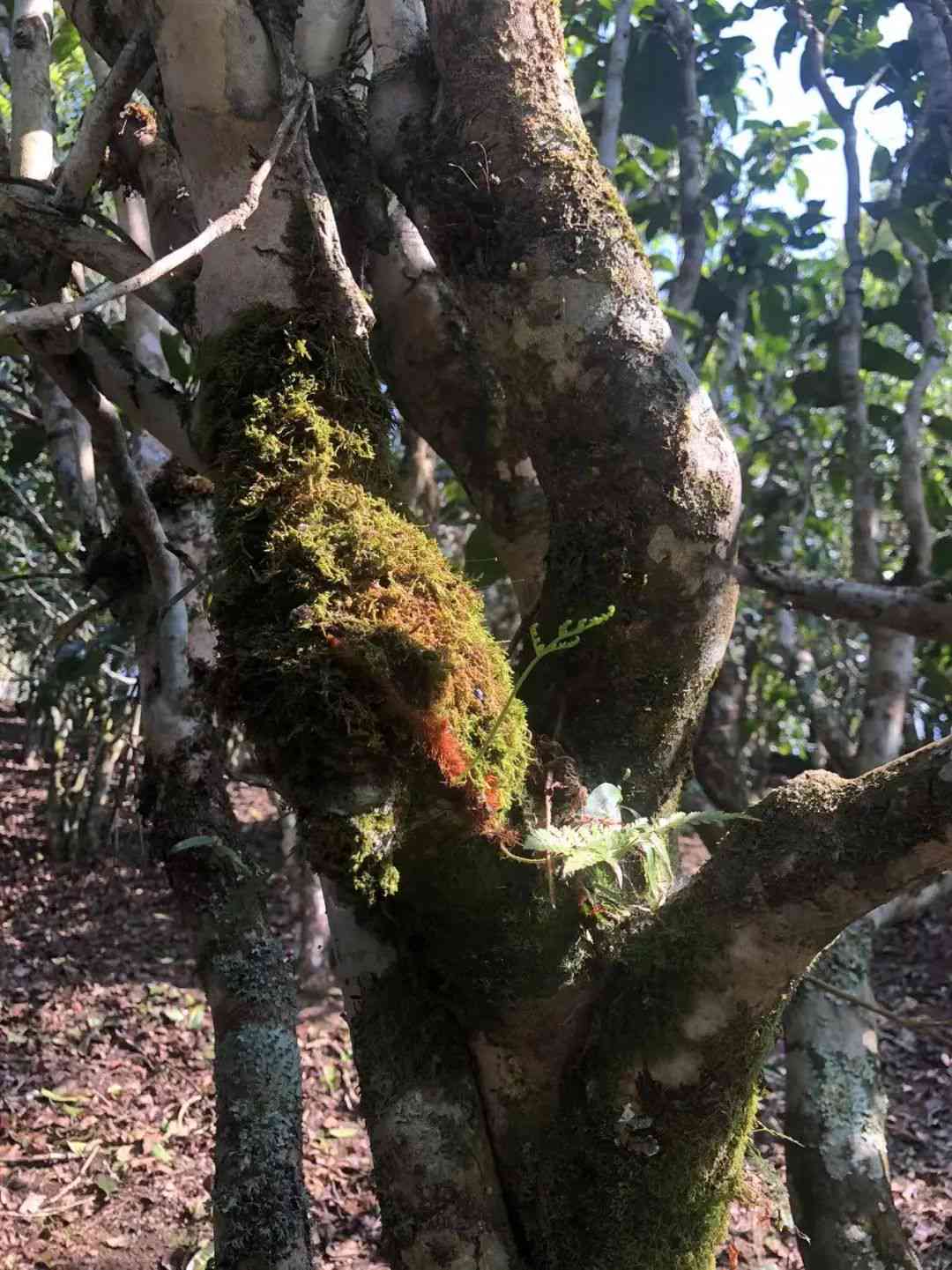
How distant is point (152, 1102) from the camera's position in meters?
4.65

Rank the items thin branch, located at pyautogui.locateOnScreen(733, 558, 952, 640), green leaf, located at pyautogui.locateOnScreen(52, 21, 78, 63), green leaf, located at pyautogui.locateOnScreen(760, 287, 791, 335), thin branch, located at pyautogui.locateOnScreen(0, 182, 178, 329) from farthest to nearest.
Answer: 1. green leaf, located at pyautogui.locateOnScreen(760, 287, 791, 335)
2. green leaf, located at pyautogui.locateOnScreen(52, 21, 78, 63)
3. thin branch, located at pyautogui.locateOnScreen(733, 558, 952, 640)
4. thin branch, located at pyautogui.locateOnScreen(0, 182, 178, 329)

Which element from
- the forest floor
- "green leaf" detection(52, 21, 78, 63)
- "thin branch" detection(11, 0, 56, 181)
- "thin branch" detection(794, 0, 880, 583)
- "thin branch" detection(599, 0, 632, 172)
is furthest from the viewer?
"green leaf" detection(52, 21, 78, 63)

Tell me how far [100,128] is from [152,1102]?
4.22m

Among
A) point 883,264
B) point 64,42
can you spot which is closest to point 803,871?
point 883,264

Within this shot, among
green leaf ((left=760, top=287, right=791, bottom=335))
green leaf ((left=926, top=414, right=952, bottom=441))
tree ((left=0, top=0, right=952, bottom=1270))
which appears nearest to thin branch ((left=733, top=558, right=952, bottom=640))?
tree ((left=0, top=0, right=952, bottom=1270))

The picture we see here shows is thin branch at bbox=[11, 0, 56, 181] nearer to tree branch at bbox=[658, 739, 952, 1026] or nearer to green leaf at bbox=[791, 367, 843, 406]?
tree branch at bbox=[658, 739, 952, 1026]

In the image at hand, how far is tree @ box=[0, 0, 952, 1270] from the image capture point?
1.38m

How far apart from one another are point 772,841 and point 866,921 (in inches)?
87.9

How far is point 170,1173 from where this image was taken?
13.3 feet

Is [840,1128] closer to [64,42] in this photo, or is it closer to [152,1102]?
[152,1102]

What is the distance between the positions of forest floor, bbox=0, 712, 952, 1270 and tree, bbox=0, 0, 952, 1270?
1.80 ft

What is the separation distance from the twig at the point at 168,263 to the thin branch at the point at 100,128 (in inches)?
23.0

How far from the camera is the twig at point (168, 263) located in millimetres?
1242

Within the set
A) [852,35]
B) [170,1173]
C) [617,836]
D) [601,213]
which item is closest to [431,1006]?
[617,836]
